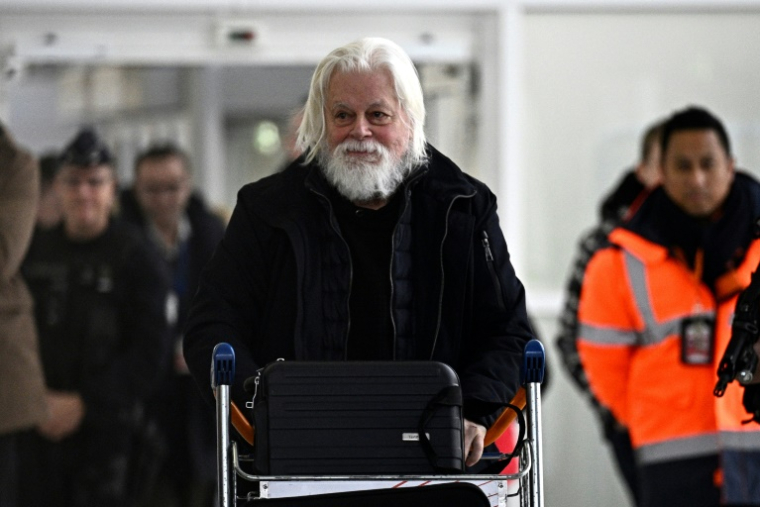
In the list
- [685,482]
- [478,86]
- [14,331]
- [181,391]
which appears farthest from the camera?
[478,86]

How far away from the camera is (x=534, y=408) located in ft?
10.1

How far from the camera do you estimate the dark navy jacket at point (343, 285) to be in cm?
349

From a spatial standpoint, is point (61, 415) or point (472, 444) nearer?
point (472, 444)

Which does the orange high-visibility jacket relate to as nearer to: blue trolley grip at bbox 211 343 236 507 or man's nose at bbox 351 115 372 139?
man's nose at bbox 351 115 372 139

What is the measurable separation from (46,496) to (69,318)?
31.0 inches

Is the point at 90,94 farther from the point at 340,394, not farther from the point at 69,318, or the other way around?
the point at 340,394

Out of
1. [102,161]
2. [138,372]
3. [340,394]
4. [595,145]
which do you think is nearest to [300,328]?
[340,394]

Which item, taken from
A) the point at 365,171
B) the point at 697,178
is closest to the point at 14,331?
the point at 697,178

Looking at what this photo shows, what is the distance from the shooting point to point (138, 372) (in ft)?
21.8

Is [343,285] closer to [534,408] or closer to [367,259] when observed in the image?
[367,259]

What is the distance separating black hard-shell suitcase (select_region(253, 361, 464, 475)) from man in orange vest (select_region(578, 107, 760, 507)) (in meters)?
2.31

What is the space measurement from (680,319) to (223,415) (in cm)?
281

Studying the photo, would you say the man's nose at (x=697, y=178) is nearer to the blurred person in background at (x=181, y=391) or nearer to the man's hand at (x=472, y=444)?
the blurred person in background at (x=181, y=391)

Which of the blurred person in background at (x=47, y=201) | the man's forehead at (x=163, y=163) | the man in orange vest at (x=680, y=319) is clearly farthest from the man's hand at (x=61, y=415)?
the man in orange vest at (x=680, y=319)
